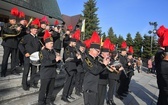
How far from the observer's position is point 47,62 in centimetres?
580

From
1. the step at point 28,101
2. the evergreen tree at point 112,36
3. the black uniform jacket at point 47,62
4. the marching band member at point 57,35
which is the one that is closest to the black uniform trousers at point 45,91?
the black uniform jacket at point 47,62

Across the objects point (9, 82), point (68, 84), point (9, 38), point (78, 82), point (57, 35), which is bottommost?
point (78, 82)

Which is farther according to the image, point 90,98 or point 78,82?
point 78,82

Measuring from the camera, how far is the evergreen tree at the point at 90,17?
5119cm

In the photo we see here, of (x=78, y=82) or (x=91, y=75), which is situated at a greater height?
(x=91, y=75)

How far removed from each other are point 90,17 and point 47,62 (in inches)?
1918

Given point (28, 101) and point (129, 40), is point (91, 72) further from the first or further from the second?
point (129, 40)

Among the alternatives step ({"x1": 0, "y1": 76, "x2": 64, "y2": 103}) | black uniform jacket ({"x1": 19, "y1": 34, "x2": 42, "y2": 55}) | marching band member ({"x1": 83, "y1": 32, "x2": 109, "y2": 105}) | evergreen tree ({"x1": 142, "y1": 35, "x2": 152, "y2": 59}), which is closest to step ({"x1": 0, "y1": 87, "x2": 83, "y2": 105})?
step ({"x1": 0, "y1": 76, "x2": 64, "y2": 103})

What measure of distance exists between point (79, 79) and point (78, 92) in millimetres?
522

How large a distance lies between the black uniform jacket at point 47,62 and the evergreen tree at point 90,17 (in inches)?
1727

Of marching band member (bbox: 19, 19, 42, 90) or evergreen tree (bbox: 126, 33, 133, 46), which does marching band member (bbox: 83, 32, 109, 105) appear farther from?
evergreen tree (bbox: 126, 33, 133, 46)

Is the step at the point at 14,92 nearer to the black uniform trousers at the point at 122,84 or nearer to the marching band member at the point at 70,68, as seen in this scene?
the marching band member at the point at 70,68

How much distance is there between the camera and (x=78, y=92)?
27.6 ft

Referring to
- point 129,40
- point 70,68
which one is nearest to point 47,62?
point 70,68
